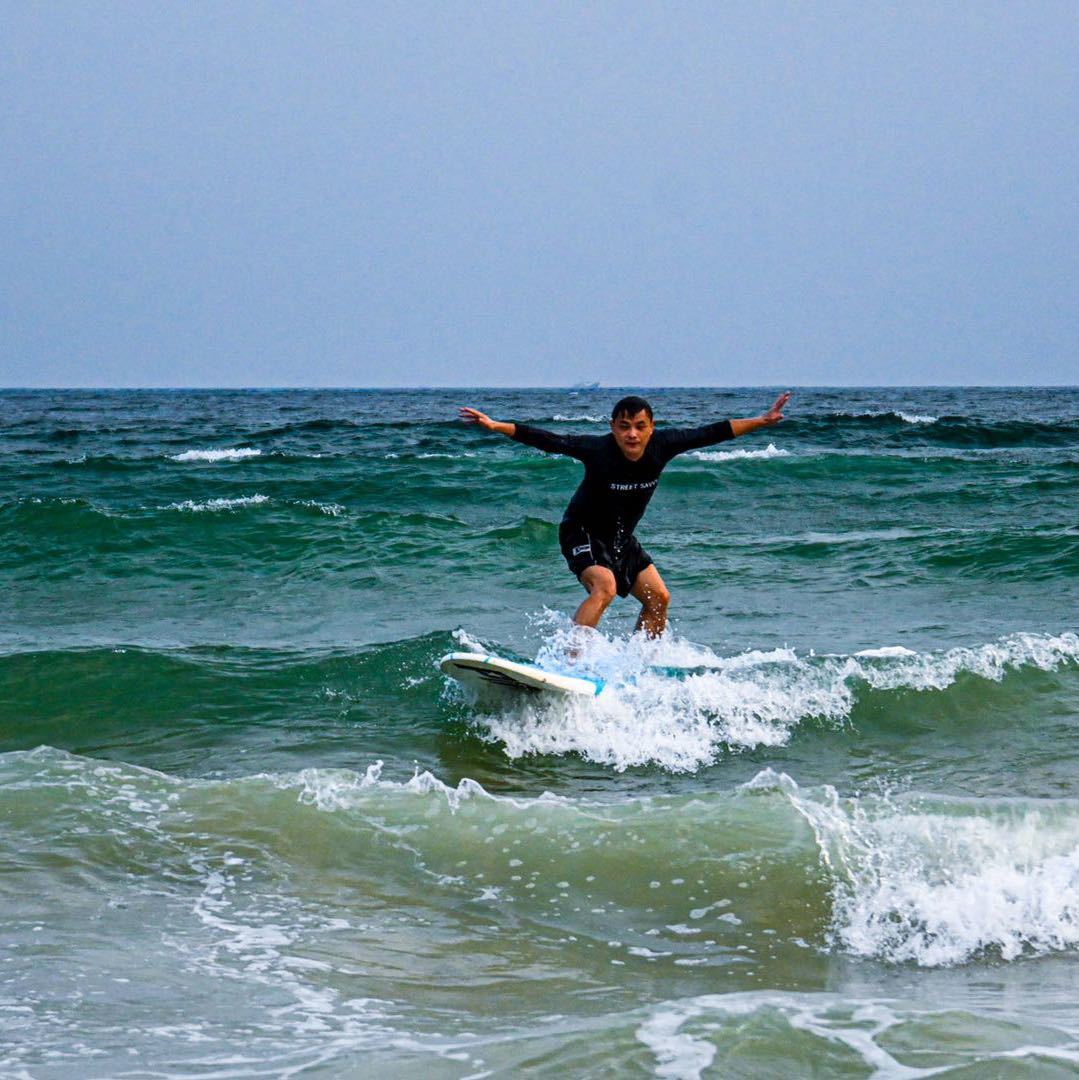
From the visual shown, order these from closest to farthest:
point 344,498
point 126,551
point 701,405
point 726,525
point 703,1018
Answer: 1. point 703,1018
2. point 126,551
3. point 726,525
4. point 344,498
5. point 701,405

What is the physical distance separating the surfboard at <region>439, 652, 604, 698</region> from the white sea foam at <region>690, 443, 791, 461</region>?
20.3 meters

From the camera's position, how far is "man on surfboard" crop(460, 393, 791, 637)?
339 inches

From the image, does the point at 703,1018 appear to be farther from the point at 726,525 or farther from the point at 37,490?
the point at 37,490

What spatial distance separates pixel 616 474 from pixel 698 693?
1.61 metres

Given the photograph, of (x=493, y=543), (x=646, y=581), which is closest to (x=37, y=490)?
(x=493, y=543)

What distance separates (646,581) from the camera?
9.13 metres

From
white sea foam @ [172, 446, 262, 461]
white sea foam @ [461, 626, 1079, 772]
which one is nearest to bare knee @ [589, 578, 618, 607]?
white sea foam @ [461, 626, 1079, 772]

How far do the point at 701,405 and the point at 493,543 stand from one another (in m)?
50.9

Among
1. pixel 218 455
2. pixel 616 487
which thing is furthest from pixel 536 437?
pixel 218 455

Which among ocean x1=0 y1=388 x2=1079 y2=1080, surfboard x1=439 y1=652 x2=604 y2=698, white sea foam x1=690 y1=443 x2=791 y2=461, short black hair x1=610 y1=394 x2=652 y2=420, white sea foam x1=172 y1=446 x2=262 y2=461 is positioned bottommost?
ocean x1=0 y1=388 x2=1079 y2=1080

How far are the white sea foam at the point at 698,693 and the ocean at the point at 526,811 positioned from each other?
3 cm

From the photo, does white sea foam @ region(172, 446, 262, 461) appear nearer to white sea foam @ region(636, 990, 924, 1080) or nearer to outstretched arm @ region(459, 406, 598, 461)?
outstretched arm @ region(459, 406, 598, 461)

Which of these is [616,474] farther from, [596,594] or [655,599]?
[655,599]

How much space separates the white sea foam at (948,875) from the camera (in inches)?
191
